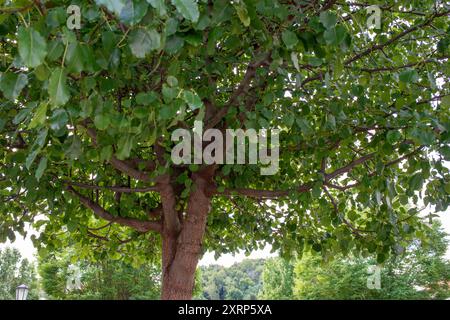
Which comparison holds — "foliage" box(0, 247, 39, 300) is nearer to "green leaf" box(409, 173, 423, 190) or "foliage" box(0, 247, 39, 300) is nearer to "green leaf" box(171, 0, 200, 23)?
"green leaf" box(409, 173, 423, 190)

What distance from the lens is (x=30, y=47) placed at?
4.47ft

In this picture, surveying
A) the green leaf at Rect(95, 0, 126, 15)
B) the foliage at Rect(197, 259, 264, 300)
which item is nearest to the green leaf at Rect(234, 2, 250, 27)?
the green leaf at Rect(95, 0, 126, 15)

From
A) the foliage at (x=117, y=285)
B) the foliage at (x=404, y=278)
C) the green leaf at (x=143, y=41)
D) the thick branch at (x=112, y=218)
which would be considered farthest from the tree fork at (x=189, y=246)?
the foliage at (x=117, y=285)

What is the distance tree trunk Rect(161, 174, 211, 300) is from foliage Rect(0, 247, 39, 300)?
23988mm

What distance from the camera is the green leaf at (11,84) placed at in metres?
1.63

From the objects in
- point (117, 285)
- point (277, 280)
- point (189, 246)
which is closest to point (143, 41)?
point (189, 246)

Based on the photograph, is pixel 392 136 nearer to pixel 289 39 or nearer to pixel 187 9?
pixel 289 39

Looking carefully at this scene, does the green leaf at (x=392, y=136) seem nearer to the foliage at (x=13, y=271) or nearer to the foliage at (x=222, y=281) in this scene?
the foliage at (x=222, y=281)

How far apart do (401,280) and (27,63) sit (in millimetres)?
19870

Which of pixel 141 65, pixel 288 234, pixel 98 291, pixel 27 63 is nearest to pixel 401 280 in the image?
pixel 98 291

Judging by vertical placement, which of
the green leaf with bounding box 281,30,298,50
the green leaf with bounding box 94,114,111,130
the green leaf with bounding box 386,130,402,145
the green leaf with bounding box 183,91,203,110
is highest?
the green leaf with bounding box 281,30,298,50

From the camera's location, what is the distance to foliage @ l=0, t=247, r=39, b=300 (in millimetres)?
25844

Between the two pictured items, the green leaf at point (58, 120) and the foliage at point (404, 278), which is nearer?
the green leaf at point (58, 120)

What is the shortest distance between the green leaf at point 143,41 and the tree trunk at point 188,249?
2.54m
